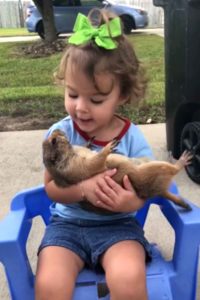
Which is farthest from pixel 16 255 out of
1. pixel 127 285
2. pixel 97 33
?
pixel 97 33

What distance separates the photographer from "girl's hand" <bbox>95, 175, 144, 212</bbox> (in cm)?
169

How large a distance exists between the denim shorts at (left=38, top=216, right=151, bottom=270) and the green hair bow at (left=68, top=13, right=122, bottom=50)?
65 centimetres

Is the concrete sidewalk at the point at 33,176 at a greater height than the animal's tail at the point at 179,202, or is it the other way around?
the animal's tail at the point at 179,202

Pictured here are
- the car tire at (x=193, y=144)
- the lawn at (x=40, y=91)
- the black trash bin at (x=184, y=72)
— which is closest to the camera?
the black trash bin at (x=184, y=72)

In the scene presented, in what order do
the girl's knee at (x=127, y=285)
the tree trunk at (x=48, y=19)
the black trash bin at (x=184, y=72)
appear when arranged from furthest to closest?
the tree trunk at (x=48, y=19)
the black trash bin at (x=184, y=72)
the girl's knee at (x=127, y=285)

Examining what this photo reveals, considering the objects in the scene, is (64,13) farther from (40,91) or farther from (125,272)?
(125,272)

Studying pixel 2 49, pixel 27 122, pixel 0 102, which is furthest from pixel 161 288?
pixel 2 49

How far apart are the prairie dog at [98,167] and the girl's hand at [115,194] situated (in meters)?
0.02

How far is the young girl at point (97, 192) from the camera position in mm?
1637

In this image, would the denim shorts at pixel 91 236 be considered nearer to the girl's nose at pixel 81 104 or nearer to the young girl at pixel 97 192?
the young girl at pixel 97 192

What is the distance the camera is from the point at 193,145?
2.97 metres

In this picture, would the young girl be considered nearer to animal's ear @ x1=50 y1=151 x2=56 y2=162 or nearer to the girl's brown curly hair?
the girl's brown curly hair

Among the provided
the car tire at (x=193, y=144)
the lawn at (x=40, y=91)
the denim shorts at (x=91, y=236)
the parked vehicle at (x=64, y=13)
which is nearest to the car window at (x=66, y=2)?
the parked vehicle at (x=64, y=13)

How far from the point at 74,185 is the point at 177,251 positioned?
1.43 feet
